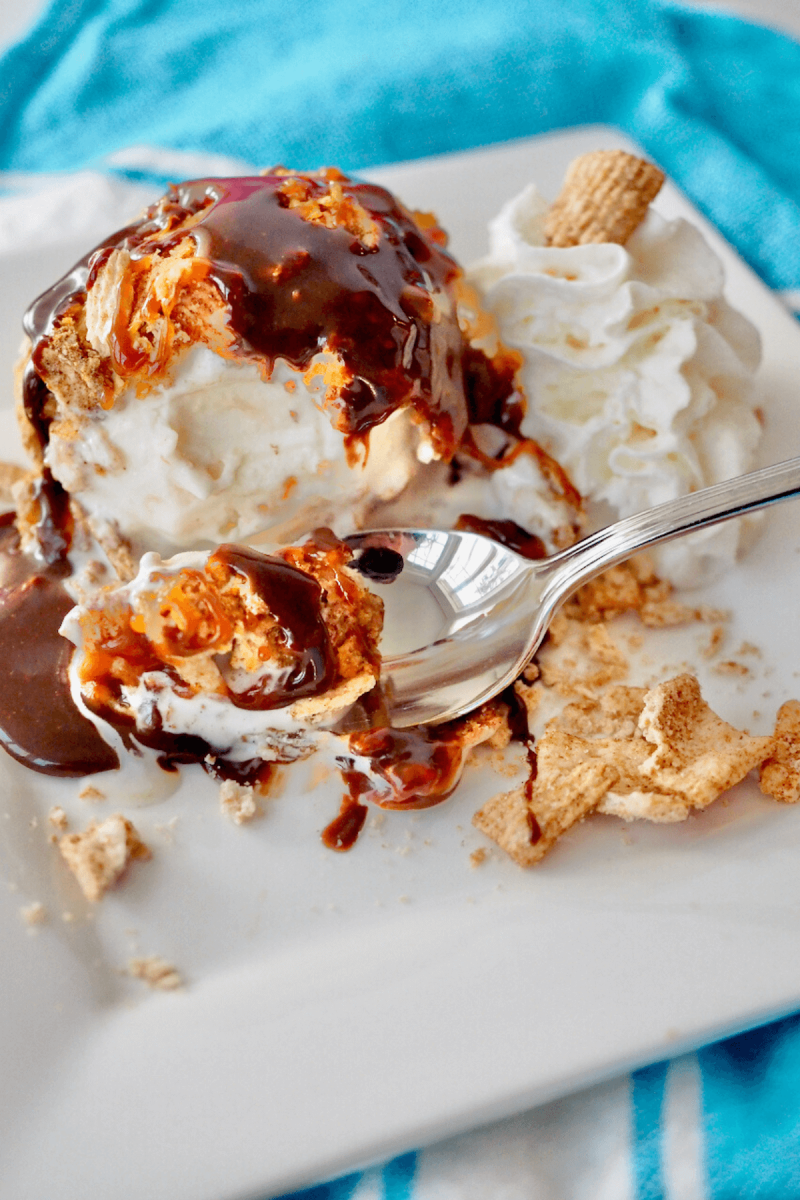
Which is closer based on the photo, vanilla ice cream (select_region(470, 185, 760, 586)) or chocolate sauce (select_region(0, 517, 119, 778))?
chocolate sauce (select_region(0, 517, 119, 778))

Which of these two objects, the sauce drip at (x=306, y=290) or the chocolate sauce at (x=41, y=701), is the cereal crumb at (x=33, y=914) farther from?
the sauce drip at (x=306, y=290)

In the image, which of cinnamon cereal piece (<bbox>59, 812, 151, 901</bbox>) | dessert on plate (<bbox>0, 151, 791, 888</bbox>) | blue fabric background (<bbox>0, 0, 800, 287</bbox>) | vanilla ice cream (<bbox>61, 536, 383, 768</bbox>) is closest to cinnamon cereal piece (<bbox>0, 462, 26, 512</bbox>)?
dessert on plate (<bbox>0, 151, 791, 888</bbox>)

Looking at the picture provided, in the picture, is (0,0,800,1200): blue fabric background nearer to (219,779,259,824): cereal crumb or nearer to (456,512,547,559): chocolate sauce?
(456,512,547,559): chocolate sauce

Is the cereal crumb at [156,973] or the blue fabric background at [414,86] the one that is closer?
the cereal crumb at [156,973]

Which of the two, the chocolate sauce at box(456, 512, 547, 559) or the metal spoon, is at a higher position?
the metal spoon

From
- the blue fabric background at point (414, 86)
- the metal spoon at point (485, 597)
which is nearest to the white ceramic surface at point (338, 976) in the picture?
the metal spoon at point (485, 597)

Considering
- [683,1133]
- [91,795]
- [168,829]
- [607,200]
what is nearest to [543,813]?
[683,1133]

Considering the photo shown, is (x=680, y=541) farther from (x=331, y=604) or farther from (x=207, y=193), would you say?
(x=207, y=193)

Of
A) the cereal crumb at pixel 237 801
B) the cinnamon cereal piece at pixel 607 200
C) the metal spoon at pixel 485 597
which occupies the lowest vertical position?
the cereal crumb at pixel 237 801
